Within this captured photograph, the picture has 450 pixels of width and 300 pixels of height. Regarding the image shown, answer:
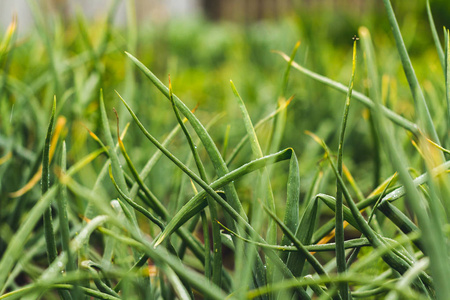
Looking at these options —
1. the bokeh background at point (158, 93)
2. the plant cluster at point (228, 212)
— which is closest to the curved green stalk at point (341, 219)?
the plant cluster at point (228, 212)

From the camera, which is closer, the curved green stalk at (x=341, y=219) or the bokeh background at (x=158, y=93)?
the curved green stalk at (x=341, y=219)

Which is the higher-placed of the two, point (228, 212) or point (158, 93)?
point (228, 212)

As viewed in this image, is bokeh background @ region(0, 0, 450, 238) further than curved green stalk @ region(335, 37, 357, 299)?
Yes

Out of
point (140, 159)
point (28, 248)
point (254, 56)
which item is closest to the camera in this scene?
point (28, 248)

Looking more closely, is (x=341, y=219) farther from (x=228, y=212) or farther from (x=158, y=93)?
(x=158, y=93)

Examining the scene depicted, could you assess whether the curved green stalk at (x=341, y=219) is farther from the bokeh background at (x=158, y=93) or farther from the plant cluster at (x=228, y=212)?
the bokeh background at (x=158, y=93)

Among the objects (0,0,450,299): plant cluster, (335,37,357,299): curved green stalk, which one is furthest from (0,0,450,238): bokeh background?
(335,37,357,299): curved green stalk

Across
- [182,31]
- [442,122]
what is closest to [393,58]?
[442,122]

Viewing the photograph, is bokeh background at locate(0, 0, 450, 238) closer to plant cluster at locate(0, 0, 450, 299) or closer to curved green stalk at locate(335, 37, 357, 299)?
plant cluster at locate(0, 0, 450, 299)

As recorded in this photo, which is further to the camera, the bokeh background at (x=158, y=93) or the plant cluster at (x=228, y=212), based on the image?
the bokeh background at (x=158, y=93)

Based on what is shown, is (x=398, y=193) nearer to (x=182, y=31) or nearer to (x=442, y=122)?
(x=442, y=122)

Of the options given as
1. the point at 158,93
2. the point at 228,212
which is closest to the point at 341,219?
the point at 228,212

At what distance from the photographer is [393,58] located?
3.18 ft

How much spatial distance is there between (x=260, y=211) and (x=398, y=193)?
11cm
